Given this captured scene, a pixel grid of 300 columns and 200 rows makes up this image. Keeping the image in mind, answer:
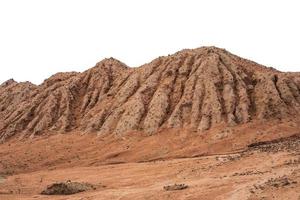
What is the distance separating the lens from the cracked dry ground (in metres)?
21.1

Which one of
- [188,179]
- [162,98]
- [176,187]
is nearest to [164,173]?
[188,179]

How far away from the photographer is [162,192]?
23.1 meters

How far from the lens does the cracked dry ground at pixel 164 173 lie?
2111 cm

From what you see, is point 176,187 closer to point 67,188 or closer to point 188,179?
point 188,179

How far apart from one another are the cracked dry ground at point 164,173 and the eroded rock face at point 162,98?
3.38m

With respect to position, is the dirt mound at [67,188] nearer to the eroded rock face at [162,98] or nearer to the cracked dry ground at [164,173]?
the cracked dry ground at [164,173]

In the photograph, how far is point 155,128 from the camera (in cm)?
4619

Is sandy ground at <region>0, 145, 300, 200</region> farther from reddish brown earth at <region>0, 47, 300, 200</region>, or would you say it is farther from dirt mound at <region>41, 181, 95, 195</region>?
dirt mound at <region>41, 181, 95, 195</region>

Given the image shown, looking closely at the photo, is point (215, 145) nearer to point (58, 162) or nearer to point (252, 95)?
point (252, 95)

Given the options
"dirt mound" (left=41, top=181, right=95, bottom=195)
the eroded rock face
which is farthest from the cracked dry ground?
the eroded rock face

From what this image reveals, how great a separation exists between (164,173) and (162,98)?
769 inches

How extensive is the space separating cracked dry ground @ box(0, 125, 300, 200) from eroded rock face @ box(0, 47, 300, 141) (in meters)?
3.38

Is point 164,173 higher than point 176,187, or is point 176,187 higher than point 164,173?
point 164,173

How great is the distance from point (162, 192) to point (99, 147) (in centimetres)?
2295
